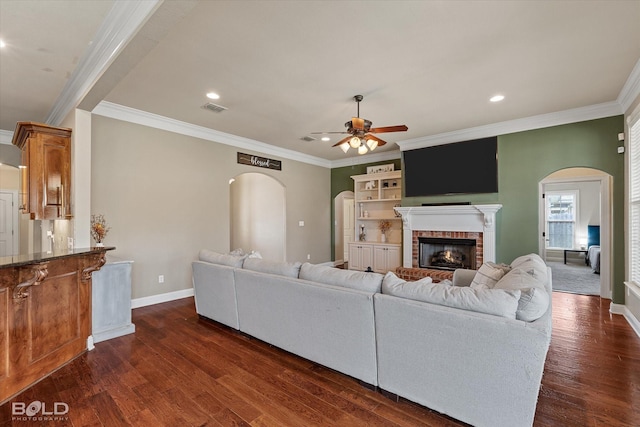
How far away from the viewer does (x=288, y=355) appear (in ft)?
9.21

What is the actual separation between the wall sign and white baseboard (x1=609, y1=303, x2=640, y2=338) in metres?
6.00

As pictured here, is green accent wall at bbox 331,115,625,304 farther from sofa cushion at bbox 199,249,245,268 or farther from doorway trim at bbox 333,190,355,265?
sofa cushion at bbox 199,249,245,268

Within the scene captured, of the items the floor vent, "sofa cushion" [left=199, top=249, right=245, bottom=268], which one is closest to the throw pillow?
"sofa cushion" [left=199, top=249, right=245, bottom=268]

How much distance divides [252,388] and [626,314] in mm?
4772

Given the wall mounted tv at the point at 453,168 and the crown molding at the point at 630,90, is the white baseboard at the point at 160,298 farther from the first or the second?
the crown molding at the point at 630,90

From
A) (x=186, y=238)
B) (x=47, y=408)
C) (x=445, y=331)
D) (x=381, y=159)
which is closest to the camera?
(x=445, y=331)

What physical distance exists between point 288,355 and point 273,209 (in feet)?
15.7

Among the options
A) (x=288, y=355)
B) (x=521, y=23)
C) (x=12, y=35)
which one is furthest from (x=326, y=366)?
(x=12, y=35)

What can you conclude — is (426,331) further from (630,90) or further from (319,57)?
(630,90)

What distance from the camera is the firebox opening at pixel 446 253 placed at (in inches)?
220

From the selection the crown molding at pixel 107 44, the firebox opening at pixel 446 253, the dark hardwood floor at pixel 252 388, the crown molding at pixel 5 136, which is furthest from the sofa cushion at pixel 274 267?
the crown molding at pixel 5 136

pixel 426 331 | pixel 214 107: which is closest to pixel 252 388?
pixel 426 331

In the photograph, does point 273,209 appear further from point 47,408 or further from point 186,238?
point 47,408

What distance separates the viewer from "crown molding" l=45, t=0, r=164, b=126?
2031 millimetres
